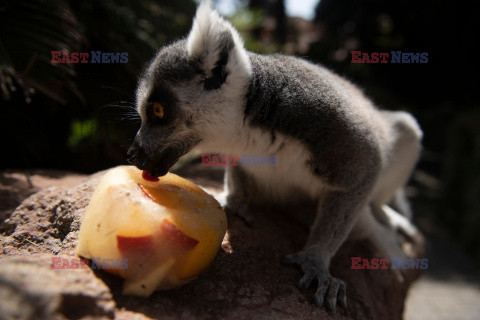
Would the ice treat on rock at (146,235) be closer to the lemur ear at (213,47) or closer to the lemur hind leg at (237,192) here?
the lemur ear at (213,47)

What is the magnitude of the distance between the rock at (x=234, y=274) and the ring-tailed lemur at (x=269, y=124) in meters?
0.25

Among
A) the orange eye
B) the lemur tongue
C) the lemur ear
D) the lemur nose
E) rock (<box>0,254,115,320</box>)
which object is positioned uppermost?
the lemur ear

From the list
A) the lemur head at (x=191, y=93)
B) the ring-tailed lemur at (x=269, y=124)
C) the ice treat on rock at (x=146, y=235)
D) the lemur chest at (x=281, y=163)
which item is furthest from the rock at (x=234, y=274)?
the lemur head at (x=191, y=93)

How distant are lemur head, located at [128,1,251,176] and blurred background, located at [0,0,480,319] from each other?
1.36 feet

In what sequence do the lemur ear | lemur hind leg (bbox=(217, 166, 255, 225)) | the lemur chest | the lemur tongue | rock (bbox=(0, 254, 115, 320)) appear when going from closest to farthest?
rock (bbox=(0, 254, 115, 320)) → the lemur tongue → the lemur ear → the lemur chest → lemur hind leg (bbox=(217, 166, 255, 225))

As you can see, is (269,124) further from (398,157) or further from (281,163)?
(398,157)

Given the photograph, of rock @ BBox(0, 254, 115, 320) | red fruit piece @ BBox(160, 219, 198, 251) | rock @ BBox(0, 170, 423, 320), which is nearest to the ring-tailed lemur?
rock @ BBox(0, 170, 423, 320)

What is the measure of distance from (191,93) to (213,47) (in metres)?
0.37

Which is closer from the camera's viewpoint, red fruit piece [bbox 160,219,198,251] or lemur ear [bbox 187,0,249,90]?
red fruit piece [bbox 160,219,198,251]

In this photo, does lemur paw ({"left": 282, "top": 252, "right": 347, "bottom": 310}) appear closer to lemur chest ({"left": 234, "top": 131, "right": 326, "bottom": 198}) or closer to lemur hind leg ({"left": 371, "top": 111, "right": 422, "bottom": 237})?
lemur chest ({"left": 234, "top": 131, "right": 326, "bottom": 198})

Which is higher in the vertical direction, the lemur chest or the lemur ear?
the lemur ear

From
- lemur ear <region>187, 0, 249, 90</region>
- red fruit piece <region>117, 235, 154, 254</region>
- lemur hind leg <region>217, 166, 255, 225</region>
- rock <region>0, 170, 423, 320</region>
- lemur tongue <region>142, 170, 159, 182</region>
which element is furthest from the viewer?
lemur hind leg <region>217, 166, 255, 225</region>

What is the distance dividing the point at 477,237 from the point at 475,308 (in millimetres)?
2361

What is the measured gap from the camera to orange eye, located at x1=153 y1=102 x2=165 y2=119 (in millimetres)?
2668
